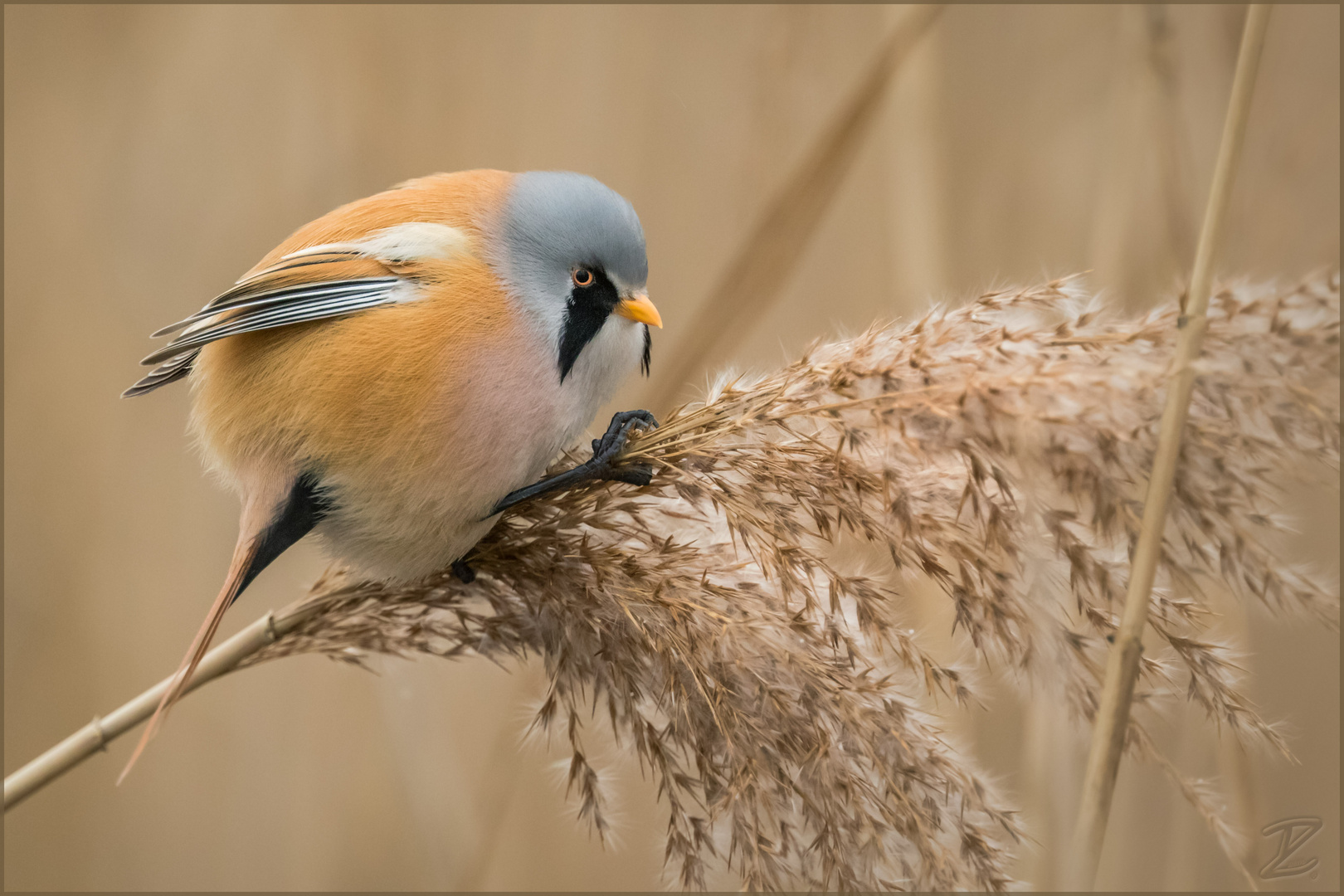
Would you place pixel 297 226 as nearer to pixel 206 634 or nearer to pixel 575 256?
pixel 575 256

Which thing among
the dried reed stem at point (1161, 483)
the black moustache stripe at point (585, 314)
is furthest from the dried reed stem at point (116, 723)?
the dried reed stem at point (1161, 483)

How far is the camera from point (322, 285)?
40.1 inches

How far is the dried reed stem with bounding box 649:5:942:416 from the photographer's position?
108 cm

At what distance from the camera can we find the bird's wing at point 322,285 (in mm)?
987

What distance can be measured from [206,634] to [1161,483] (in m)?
0.85

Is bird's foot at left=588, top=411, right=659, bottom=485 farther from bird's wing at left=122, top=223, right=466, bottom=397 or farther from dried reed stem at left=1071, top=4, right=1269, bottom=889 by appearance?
dried reed stem at left=1071, top=4, right=1269, bottom=889

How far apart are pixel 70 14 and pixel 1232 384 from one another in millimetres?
2458

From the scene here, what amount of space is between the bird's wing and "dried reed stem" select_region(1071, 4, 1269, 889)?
2.52 feet

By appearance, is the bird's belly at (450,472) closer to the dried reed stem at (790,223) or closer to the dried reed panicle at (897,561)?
the dried reed panicle at (897,561)

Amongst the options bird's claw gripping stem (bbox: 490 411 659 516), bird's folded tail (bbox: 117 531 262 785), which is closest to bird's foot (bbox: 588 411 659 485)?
bird's claw gripping stem (bbox: 490 411 659 516)

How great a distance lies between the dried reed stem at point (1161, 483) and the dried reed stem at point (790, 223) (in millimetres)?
467

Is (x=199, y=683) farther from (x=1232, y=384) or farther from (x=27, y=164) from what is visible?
(x=27, y=164)

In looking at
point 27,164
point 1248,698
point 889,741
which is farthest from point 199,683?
point 27,164

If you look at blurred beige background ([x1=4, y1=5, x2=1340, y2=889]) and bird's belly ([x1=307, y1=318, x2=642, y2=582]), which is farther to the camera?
blurred beige background ([x1=4, y1=5, x2=1340, y2=889])
